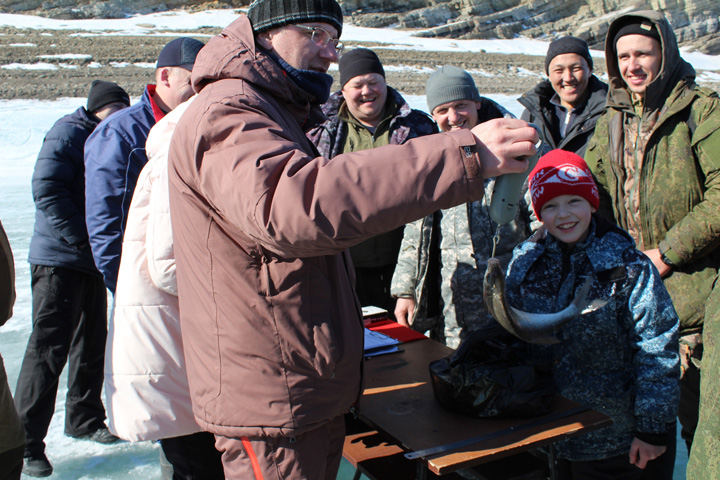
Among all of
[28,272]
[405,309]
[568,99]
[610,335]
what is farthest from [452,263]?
[28,272]

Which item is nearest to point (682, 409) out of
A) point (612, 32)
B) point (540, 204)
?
point (540, 204)

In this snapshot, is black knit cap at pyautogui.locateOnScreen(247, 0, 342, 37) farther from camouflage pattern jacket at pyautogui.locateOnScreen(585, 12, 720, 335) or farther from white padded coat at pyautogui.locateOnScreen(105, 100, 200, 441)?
camouflage pattern jacket at pyautogui.locateOnScreen(585, 12, 720, 335)

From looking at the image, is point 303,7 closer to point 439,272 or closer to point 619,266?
point 619,266

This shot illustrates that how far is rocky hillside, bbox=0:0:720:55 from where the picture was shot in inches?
1427

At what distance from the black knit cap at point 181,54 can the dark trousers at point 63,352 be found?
1.18 meters

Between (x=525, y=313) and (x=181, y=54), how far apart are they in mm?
2062

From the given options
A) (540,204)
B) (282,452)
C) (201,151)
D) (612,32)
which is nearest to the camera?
(201,151)

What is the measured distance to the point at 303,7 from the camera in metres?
1.43

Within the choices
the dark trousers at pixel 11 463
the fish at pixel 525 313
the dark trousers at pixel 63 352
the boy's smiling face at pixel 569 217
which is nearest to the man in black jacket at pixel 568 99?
the boy's smiling face at pixel 569 217

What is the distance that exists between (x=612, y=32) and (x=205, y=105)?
7.23 feet

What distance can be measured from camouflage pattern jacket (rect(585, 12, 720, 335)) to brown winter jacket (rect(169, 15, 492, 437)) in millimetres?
1503

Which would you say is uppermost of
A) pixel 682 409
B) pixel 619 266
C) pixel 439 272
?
pixel 619 266

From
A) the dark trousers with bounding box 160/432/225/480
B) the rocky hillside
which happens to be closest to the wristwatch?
the dark trousers with bounding box 160/432/225/480

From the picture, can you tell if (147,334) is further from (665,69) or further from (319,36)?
(665,69)
